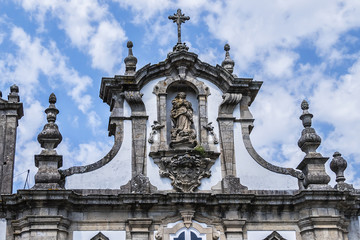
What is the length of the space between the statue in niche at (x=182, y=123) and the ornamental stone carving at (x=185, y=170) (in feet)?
1.50

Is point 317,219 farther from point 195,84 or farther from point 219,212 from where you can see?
point 195,84

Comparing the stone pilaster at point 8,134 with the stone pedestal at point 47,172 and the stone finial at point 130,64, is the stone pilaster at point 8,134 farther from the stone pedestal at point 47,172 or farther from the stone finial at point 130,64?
the stone finial at point 130,64

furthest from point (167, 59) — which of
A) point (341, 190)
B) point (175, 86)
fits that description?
point (341, 190)

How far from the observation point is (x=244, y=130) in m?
17.9

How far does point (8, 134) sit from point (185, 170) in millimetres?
4493

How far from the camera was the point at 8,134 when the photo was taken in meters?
17.5

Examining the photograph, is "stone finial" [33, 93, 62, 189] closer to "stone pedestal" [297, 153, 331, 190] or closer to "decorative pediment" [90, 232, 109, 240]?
"decorative pediment" [90, 232, 109, 240]

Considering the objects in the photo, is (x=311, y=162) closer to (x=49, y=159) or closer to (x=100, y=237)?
(x=100, y=237)

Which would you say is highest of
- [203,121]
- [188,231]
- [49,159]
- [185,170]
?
[203,121]

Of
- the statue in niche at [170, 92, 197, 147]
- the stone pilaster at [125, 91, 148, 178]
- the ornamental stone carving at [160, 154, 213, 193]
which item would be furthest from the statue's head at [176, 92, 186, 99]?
the ornamental stone carving at [160, 154, 213, 193]

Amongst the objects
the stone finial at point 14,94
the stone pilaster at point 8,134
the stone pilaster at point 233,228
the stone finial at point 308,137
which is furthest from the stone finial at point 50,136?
the stone finial at point 308,137

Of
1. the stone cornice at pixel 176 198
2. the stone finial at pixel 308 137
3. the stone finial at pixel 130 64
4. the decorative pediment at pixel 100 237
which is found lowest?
the decorative pediment at pixel 100 237

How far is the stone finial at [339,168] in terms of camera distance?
17900 millimetres

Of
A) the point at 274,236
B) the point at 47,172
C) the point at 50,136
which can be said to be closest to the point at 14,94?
the point at 50,136
